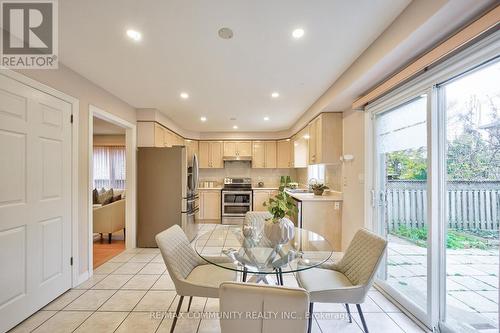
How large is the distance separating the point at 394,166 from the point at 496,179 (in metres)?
0.97

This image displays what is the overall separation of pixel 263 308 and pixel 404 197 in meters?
2.02

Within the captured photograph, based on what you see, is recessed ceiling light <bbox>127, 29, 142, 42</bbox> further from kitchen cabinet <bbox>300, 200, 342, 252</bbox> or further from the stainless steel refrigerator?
kitchen cabinet <bbox>300, 200, 342, 252</bbox>

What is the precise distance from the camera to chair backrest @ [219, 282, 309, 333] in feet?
3.02

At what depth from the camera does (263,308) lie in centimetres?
94

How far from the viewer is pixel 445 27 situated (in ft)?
4.70

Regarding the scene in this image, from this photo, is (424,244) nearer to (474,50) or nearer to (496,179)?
(496,179)

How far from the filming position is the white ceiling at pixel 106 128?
197 inches

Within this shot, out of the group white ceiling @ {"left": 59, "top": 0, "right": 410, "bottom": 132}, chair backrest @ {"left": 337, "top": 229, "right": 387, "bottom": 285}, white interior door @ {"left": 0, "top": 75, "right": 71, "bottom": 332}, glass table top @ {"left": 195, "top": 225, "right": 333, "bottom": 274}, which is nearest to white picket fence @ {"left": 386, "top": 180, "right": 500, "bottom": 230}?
chair backrest @ {"left": 337, "top": 229, "right": 387, "bottom": 285}

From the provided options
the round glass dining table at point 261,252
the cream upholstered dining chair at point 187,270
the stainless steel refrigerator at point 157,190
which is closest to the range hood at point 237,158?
the stainless steel refrigerator at point 157,190

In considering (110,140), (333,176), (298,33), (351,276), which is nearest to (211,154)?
(110,140)

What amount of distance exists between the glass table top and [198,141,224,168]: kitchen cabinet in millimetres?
3828

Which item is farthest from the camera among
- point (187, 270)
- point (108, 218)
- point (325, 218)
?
point (108, 218)

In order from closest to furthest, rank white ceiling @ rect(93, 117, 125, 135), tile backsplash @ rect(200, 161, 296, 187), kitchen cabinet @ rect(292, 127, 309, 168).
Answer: kitchen cabinet @ rect(292, 127, 309, 168)
white ceiling @ rect(93, 117, 125, 135)
tile backsplash @ rect(200, 161, 296, 187)

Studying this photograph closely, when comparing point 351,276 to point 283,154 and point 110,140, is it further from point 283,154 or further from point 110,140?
point 110,140
